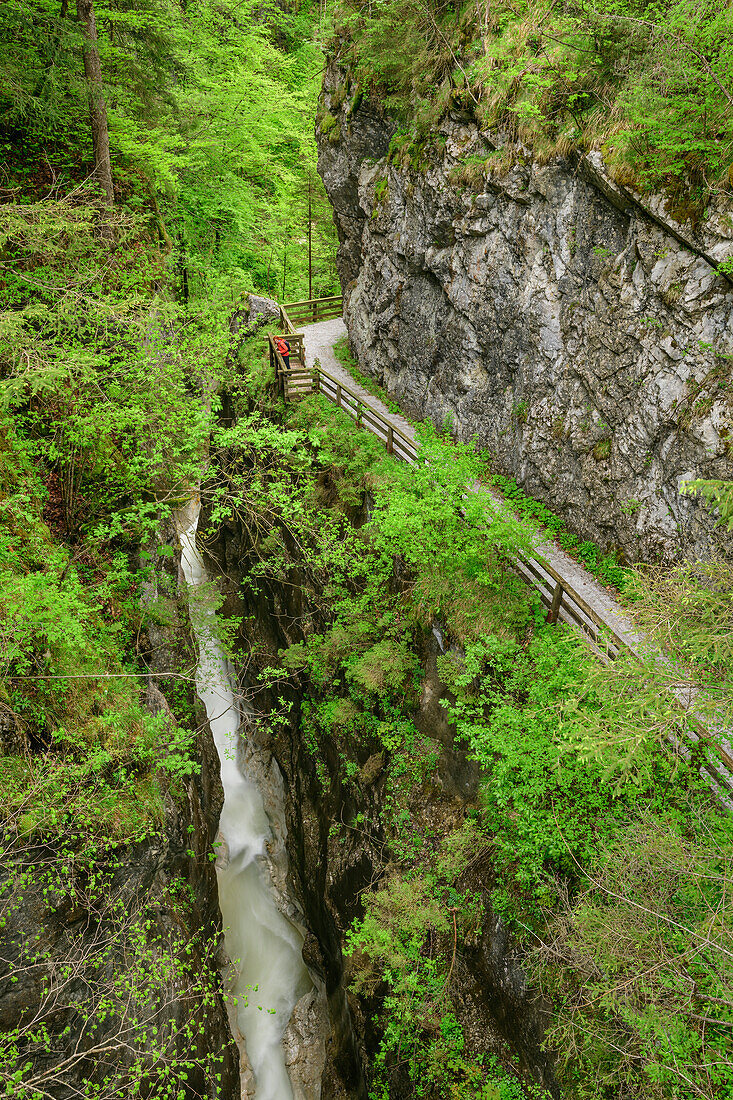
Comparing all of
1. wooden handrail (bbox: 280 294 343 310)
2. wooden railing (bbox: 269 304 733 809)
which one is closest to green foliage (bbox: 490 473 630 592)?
wooden railing (bbox: 269 304 733 809)

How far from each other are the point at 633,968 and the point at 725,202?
9.47 metres

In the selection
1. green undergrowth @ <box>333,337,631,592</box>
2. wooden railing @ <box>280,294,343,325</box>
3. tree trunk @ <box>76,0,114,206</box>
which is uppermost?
tree trunk @ <box>76,0,114,206</box>

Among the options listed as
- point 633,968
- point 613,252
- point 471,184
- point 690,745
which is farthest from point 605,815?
point 471,184

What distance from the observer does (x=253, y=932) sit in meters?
13.8

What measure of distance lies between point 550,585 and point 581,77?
8.97m

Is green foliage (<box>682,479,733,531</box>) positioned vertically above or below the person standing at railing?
above

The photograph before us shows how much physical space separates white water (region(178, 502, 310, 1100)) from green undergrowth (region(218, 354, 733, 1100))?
3.02 metres

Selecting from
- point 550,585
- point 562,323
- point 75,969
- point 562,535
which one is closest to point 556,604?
point 550,585

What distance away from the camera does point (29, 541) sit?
27.6ft

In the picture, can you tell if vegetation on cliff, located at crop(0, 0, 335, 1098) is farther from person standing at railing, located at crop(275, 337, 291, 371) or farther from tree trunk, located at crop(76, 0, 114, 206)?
person standing at railing, located at crop(275, 337, 291, 371)

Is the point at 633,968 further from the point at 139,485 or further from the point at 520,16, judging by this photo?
the point at 520,16

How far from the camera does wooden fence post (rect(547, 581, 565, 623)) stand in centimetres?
886

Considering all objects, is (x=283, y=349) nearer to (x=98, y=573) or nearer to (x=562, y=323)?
(x=562, y=323)

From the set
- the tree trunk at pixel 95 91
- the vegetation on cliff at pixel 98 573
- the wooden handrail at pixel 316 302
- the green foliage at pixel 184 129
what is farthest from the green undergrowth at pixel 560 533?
the wooden handrail at pixel 316 302
